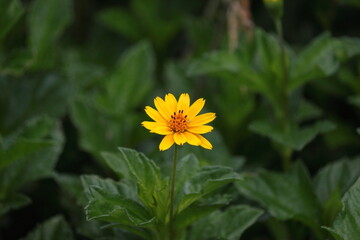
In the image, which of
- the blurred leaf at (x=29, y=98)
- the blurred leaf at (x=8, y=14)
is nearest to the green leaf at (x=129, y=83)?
the blurred leaf at (x=29, y=98)

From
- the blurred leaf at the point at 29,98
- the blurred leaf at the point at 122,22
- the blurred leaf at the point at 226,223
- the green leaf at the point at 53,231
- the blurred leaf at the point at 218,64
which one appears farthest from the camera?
the blurred leaf at the point at 122,22

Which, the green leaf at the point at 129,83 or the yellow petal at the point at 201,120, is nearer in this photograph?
the yellow petal at the point at 201,120

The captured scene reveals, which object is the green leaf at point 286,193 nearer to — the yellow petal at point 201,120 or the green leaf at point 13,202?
the yellow petal at point 201,120

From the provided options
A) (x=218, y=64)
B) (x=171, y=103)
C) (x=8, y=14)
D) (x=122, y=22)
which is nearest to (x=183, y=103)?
(x=171, y=103)

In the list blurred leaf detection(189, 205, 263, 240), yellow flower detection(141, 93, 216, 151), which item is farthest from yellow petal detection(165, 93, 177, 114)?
blurred leaf detection(189, 205, 263, 240)

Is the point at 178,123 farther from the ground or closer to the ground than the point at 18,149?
closer to the ground

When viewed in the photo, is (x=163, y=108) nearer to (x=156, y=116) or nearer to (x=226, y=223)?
(x=156, y=116)

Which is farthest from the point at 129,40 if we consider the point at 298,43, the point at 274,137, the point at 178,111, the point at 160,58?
the point at 178,111
